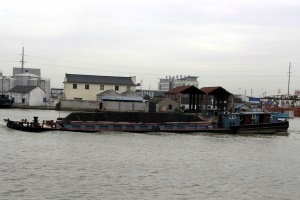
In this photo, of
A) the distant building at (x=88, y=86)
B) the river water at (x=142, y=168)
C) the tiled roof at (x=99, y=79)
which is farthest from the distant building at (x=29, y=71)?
the river water at (x=142, y=168)

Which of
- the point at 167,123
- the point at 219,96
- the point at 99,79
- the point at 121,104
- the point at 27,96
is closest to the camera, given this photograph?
the point at 167,123

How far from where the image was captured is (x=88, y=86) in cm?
7356

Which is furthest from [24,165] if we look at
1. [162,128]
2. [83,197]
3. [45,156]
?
[162,128]

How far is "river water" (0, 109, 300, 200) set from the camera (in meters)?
16.2

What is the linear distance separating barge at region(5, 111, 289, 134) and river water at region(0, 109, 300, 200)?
14.1ft

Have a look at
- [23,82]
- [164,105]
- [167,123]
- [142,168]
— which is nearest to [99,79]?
[164,105]

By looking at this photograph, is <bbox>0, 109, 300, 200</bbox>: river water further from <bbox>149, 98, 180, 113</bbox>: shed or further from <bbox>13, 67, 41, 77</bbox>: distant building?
<bbox>13, 67, 41, 77</bbox>: distant building

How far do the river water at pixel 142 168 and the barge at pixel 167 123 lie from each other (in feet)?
14.1

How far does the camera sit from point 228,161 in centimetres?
2369

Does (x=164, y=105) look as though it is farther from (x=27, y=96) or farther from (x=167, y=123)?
(x=27, y=96)

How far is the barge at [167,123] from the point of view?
36906 millimetres

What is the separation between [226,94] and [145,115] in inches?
912

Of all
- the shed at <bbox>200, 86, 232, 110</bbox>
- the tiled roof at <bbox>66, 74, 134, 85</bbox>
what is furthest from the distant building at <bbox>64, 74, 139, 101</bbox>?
the shed at <bbox>200, 86, 232, 110</bbox>

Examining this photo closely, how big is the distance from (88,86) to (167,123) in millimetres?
36508
